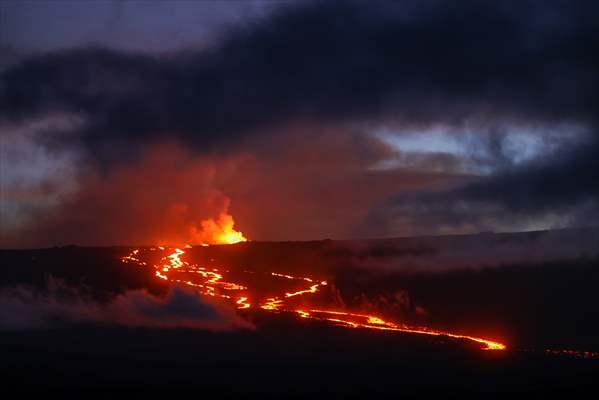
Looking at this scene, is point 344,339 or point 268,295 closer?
point 344,339

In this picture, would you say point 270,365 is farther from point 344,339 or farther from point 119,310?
point 119,310

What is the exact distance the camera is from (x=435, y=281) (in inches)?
4525

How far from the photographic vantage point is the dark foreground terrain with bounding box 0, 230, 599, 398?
65.2 meters

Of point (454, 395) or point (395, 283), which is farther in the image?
point (395, 283)

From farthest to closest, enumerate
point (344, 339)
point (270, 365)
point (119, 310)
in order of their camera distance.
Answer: point (119, 310)
point (344, 339)
point (270, 365)

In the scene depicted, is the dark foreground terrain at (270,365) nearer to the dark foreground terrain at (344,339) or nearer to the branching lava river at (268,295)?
the dark foreground terrain at (344,339)

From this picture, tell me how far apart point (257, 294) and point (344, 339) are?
1091 inches

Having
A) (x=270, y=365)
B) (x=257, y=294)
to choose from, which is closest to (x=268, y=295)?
(x=257, y=294)

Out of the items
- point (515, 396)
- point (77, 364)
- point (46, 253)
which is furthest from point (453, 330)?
point (46, 253)

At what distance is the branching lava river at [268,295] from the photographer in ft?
292

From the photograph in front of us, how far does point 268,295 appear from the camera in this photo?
107m

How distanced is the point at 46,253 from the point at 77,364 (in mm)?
72155

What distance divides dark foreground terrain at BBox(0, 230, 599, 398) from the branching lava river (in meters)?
2.70

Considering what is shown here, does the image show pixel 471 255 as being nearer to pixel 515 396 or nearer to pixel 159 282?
pixel 159 282
